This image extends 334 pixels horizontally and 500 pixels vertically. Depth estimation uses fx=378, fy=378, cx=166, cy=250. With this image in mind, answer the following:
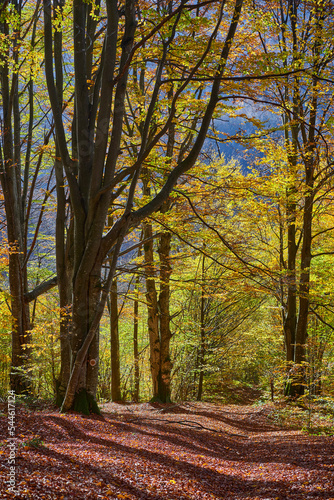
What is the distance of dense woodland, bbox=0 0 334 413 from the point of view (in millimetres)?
5426

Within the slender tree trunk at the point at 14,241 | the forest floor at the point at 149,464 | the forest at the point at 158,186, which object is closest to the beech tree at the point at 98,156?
the forest at the point at 158,186

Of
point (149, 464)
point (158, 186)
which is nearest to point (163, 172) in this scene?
point (158, 186)

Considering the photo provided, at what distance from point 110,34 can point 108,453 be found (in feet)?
16.9

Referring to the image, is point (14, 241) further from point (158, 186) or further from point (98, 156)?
point (98, 156)

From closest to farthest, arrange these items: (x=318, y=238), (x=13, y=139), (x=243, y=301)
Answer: (x=13, y=139) → (x=318, y=238) → (x=243, y=301)

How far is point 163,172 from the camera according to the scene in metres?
7.67

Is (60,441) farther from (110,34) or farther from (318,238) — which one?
(318,238)

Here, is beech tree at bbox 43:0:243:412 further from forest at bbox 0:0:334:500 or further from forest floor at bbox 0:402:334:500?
forest floor at bbox 0:402:334:500

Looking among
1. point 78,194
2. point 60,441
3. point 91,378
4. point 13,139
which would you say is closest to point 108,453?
point 60,441

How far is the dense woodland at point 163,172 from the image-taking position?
5.43m

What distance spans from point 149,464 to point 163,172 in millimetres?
5311

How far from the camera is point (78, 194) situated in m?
5.89

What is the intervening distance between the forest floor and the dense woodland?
3.84ft

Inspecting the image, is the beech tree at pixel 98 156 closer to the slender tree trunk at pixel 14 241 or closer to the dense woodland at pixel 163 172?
the dense woodland at pixel 163 172
